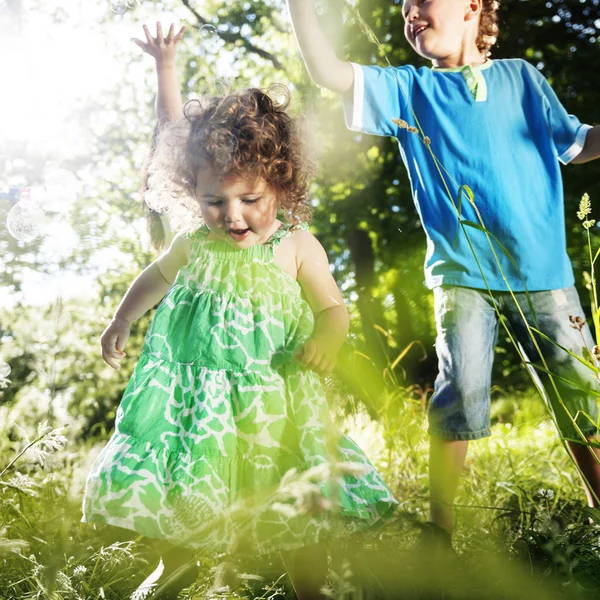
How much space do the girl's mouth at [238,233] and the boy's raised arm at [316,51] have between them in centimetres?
26

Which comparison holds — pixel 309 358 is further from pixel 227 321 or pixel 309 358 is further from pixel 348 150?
pixel 348 150

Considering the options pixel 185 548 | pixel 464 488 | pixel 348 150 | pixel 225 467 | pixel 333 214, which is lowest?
pixel 464 488

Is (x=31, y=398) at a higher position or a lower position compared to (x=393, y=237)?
lower

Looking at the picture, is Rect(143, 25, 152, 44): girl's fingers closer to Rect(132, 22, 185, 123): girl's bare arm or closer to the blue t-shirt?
Rect(132, 22, 185, 123): girl's bare arm

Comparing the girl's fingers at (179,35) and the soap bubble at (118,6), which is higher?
the soap bubble at (118,6)

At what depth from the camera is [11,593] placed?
0.98 m

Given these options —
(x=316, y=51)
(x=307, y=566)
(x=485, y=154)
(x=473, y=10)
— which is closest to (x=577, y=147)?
(x=485, y=154)

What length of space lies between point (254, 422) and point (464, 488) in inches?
25.1

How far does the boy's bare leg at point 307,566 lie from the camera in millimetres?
949

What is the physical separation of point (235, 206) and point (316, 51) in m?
0.27

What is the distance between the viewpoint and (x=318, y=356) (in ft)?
3.29

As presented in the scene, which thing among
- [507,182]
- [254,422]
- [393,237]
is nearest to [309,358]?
[254,422]

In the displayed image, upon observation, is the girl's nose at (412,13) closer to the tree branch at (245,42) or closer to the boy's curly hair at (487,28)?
the boy's curly hair at (487,28)

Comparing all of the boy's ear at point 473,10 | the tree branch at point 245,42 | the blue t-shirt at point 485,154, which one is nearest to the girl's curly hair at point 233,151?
the blue t-shirt at point 485,154
